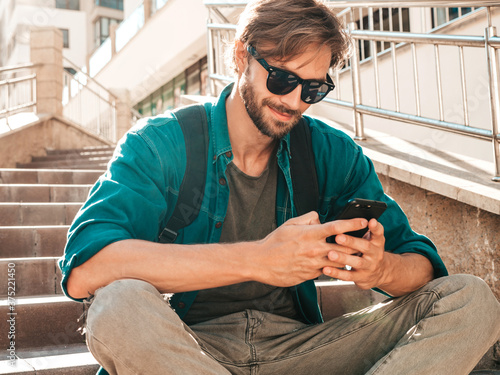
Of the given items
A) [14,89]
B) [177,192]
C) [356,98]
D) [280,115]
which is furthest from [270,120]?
[14,89]

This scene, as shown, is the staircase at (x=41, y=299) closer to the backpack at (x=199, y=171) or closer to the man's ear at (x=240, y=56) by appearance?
the backpack at (x=199, y=171)

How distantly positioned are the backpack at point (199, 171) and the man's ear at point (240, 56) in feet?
0.86

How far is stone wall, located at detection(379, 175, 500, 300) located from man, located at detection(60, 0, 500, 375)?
85 cm

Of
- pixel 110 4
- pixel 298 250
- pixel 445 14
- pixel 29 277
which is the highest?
pixel 110 4

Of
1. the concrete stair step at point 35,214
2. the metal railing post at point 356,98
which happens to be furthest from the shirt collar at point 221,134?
the concrete stair step at point 35,214

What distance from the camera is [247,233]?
7.26ft

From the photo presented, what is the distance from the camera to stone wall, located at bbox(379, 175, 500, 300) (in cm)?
284

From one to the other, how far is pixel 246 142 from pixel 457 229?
4.57 feet

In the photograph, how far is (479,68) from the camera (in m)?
5.89

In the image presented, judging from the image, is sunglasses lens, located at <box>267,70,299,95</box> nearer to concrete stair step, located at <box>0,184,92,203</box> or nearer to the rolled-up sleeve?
the rolled-up sleeve

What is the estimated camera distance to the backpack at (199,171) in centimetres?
209

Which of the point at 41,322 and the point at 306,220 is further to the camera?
the point at 41,322

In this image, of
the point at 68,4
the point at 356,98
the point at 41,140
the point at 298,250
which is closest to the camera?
the point at 298,250

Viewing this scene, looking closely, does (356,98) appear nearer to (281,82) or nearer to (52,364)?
(281,82)
